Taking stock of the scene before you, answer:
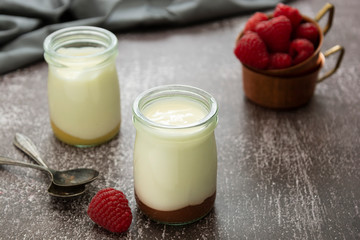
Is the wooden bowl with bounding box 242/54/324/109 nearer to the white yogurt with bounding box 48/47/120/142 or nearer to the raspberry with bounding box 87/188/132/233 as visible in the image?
the white yogurt with bounding box 48/47/120/142

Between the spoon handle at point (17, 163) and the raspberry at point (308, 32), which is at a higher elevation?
the raspberry at point (308, 32)

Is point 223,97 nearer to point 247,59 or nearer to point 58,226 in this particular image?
point 247,59

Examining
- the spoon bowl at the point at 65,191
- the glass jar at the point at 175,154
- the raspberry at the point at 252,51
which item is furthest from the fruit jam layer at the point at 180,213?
the raspberry at the point at 252,51

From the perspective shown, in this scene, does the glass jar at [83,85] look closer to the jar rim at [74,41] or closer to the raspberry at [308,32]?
the jar rim at [74,41]

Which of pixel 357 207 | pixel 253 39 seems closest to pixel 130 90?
pixel 253 39

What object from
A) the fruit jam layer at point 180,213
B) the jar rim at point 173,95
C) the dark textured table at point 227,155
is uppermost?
the jar rim at point 173,95

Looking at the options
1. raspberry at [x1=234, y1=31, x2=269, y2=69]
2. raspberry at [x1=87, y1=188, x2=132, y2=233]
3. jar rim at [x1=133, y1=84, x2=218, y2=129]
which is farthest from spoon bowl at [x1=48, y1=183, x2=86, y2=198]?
raspberry at [x1=234, y1=31, x2=269, y2=69]
